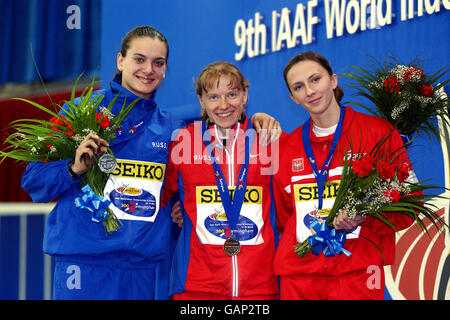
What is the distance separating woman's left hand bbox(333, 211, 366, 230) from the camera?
87.8 inches

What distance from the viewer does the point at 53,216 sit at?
108 inches

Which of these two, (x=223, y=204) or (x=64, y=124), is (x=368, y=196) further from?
(x=64, y=124)

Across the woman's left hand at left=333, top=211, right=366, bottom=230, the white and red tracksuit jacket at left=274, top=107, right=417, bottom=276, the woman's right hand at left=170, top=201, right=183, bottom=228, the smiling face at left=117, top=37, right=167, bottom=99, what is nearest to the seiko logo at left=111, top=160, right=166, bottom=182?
the woman's right hand at left=170, top=201, right=183, bottom=228

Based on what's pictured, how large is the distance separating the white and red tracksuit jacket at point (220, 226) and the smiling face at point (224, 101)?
0.06 m

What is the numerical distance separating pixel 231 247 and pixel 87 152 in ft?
2.45

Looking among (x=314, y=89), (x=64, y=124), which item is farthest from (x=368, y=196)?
(x=64, y=124)

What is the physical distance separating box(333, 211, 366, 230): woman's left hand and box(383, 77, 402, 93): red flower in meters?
0.67

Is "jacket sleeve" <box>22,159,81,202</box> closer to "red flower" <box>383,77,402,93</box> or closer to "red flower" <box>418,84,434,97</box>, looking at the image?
"red flower" <box>383,77,402,93</box>

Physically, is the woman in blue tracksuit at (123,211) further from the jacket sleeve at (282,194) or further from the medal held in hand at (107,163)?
the jacket sleeve at (282,194)

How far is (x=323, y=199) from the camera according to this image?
242 cm

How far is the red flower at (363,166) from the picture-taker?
222cm

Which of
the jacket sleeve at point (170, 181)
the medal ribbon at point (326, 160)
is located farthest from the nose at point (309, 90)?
the jacket sleeve at point (170, 181)
